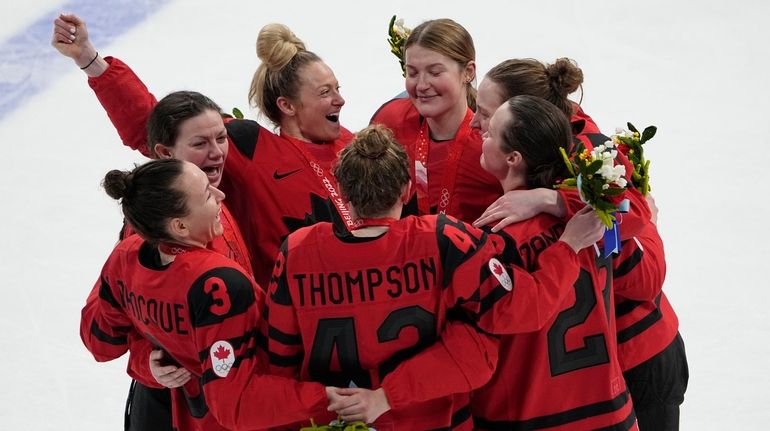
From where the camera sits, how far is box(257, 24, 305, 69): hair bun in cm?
357

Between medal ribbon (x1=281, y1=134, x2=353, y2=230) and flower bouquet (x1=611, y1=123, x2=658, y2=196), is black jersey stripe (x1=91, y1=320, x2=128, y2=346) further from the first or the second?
flower bouquet (x1=611, y1=123, x2=658, y2=196)

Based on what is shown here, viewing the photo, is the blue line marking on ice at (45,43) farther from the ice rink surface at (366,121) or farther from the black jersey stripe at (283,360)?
the black jersey stripe at (283,360)

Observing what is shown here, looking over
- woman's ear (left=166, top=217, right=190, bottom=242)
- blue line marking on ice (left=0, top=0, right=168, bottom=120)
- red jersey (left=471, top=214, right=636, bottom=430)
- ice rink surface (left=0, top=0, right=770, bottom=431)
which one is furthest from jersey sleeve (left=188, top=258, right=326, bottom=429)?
blue line marking on ice (left=0, top=0, right=168, bottom=120)

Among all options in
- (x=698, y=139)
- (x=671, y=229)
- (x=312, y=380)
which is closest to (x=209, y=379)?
(x=312, y=380)

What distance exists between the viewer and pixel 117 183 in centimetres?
260

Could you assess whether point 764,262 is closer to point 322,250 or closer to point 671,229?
point 671,229

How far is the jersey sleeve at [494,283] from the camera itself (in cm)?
248

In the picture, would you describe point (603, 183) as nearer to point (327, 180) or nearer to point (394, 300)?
point (394, 300)

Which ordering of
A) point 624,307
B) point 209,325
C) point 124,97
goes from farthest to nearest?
point 124,97 → point 624,307 → point 209,325

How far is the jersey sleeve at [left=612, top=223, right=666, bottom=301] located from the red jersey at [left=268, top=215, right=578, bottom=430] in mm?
377

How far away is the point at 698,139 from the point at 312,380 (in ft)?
13.1

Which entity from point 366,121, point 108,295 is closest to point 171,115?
point 108,295

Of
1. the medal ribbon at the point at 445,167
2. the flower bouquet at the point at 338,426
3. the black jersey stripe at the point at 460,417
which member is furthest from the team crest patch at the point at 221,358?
the medal ribbon at the point at 445,167

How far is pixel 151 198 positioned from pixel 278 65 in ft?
3.60
